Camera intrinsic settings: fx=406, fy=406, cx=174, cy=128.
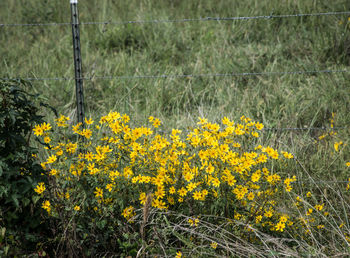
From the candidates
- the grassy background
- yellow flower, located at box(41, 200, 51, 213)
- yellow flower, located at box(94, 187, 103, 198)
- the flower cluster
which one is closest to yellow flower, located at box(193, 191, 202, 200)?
the flower cluster

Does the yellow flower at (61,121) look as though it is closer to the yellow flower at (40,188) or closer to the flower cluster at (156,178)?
the flower cluster at (156,178)

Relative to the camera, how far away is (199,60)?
445 centimetres

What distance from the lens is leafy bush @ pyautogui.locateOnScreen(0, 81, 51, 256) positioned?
195 cm

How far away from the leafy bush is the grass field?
1.19m

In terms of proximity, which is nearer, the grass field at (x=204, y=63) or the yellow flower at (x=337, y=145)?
the yellow flower at (x=337, y=145)

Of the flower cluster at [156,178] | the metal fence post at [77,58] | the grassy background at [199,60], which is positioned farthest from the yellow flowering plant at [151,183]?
the grassy background at [199,60]

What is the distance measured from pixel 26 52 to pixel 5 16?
1.18 meters

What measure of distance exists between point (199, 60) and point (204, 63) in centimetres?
12

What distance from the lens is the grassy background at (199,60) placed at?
357 centimetres

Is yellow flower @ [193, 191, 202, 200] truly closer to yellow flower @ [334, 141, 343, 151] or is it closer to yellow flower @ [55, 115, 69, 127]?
yellow flower @ [55, 115, 69, 127]

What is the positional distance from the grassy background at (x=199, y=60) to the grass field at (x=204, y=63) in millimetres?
13

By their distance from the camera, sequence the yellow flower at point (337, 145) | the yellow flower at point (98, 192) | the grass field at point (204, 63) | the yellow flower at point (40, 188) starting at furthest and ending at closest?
the grass field at point (204, 63) → the yellow flower at point (337, 145) → the yellow flower at point (98, 192) → the yellow flower at point (40, 188)

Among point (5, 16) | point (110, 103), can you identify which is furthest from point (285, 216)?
point (5, 16)

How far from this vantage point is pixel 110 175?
207 cm
